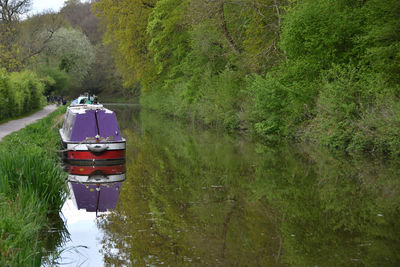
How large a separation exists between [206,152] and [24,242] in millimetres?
12672

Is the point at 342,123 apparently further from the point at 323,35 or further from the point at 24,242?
the point at 24,242

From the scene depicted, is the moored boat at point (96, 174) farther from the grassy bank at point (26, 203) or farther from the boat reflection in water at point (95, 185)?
the grassy bank at point (26, 203)

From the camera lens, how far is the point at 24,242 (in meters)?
5.87

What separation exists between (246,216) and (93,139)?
8.41 metres

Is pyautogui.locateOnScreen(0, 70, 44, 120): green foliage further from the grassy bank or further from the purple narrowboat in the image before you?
the grassy bank

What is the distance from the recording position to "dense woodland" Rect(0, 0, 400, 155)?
16703mm

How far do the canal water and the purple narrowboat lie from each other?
0.94 metres

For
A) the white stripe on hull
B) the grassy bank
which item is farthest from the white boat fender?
the grassy bank

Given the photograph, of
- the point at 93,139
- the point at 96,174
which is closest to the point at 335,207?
the point at 96,174

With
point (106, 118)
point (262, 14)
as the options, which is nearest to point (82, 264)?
point (106, 118)

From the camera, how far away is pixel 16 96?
27.4 metres

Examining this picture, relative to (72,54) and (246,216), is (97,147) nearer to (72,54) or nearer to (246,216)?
(246,216)

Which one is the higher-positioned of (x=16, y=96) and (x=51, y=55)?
(x=51, y=55)

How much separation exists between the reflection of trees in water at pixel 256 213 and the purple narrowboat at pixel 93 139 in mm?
849
